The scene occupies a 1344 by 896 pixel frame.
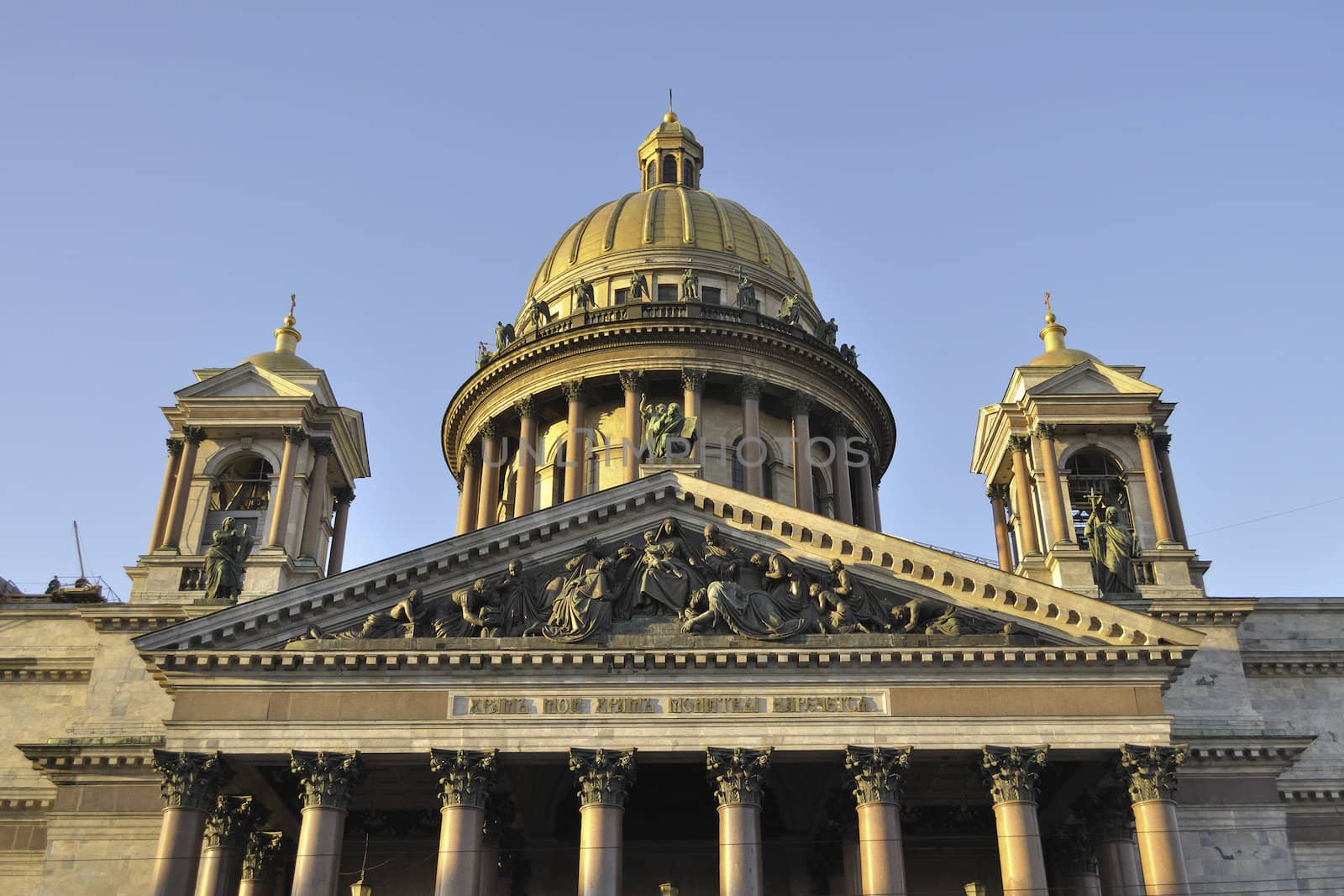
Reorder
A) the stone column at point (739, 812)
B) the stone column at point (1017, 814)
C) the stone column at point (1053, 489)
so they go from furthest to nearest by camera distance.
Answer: the stone column at point (1053, 489) → the stone column at point (1017, 814) → the stone column at point (739, 812)

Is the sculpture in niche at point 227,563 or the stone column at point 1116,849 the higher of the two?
the sculpture in niche at point 227,563

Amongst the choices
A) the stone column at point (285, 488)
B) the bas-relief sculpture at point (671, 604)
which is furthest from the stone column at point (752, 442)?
the bas-relief sculpture at point (671, 604)

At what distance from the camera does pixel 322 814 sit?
27.4 m

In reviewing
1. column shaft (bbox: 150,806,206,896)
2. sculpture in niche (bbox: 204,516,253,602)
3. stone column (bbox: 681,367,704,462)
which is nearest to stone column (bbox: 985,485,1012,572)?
stone column (bbox: 681,367,704,462)

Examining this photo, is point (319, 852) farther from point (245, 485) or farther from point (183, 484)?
point (245, 485)

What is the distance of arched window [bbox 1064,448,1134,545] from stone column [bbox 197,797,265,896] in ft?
74.3

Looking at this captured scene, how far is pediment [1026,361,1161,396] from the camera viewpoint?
39.8 m

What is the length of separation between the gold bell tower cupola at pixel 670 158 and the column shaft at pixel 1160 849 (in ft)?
126

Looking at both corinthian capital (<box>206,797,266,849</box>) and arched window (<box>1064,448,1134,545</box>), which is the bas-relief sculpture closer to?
corinthian capital (<box>206,797,266,849</box>)

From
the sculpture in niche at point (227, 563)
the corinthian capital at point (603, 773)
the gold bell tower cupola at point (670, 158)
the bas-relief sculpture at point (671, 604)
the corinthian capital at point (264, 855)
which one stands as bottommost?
the corinthian capital at point (264, 855)

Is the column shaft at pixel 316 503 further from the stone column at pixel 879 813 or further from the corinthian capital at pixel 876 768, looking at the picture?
the stone column at pixel 879 813

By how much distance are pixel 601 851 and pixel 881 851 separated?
5.29 m

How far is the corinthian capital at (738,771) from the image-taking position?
27.6 m

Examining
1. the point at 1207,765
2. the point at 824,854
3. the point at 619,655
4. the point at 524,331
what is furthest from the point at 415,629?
the point at 524,331
